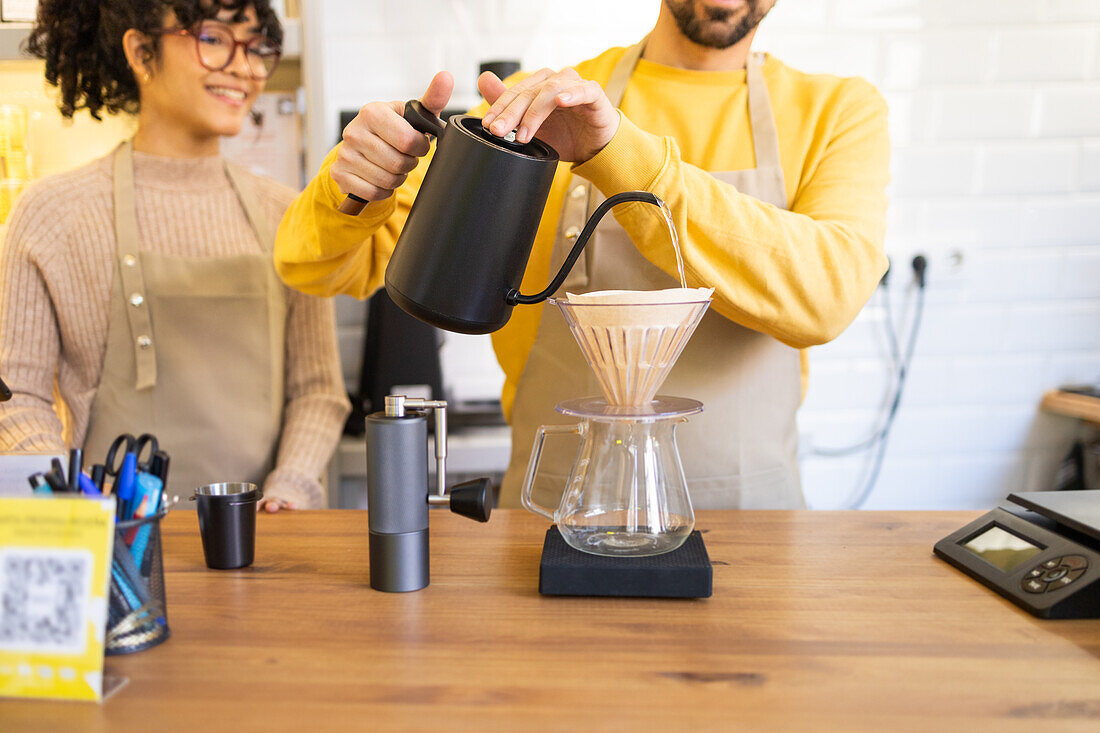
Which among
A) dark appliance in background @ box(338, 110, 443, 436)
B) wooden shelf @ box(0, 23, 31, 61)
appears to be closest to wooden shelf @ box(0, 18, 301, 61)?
wooden shelf @ box(0, 23, 31, 61)

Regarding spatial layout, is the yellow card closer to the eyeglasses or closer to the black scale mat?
the black scale mat

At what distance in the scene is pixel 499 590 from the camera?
33.4 inches

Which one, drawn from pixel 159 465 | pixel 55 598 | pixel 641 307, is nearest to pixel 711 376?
pixel 641 307

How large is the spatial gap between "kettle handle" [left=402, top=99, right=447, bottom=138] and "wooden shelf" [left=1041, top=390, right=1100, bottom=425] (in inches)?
72.9

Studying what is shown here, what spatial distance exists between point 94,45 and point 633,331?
1.34m

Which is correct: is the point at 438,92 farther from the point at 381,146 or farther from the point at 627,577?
the point at 627,577

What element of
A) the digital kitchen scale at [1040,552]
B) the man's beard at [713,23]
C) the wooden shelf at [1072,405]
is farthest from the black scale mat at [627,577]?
the wooden shelf at [1072,405]

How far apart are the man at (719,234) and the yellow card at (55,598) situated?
0.52 m

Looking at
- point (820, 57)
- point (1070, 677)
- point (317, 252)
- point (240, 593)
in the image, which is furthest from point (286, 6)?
point (1070, 677)

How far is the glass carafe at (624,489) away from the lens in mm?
868

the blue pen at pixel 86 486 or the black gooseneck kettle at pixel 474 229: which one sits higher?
the black gooseneck kettle at pixel 474 229

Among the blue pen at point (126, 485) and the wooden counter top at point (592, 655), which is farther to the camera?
the blue pen at point (126, 485)

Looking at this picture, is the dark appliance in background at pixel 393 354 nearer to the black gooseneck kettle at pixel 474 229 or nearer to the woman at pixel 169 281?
the woman at pixel 169 281

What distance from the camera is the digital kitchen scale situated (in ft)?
2.56
